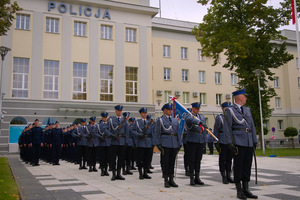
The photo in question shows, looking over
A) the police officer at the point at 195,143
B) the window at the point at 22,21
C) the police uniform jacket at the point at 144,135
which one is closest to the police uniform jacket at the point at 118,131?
the police uniform jacket at the point at 144,135

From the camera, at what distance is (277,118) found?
153ft

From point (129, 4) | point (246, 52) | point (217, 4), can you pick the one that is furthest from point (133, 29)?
point (246, 52)

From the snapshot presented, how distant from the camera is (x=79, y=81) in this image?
3091cm

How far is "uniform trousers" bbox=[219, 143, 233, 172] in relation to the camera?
8.98 metres

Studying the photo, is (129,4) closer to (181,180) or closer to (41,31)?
(41,31)

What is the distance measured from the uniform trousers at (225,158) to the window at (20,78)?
23.6m

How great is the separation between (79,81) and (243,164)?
85.5ft

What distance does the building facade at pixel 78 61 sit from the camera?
93.0 ft

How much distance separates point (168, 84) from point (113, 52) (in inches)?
383

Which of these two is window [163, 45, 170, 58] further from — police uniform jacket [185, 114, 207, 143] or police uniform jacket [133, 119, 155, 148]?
police uniform jacket [185, 114, 207, 143]

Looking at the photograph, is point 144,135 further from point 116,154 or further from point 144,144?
point 116,154

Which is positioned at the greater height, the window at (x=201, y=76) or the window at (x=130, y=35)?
the window at (x=130, y=35)

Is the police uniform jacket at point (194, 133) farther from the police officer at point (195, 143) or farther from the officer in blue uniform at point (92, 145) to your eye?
the officer in blue uniform at point (92, 145)

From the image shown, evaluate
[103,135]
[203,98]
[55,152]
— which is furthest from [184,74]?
[103,135]
